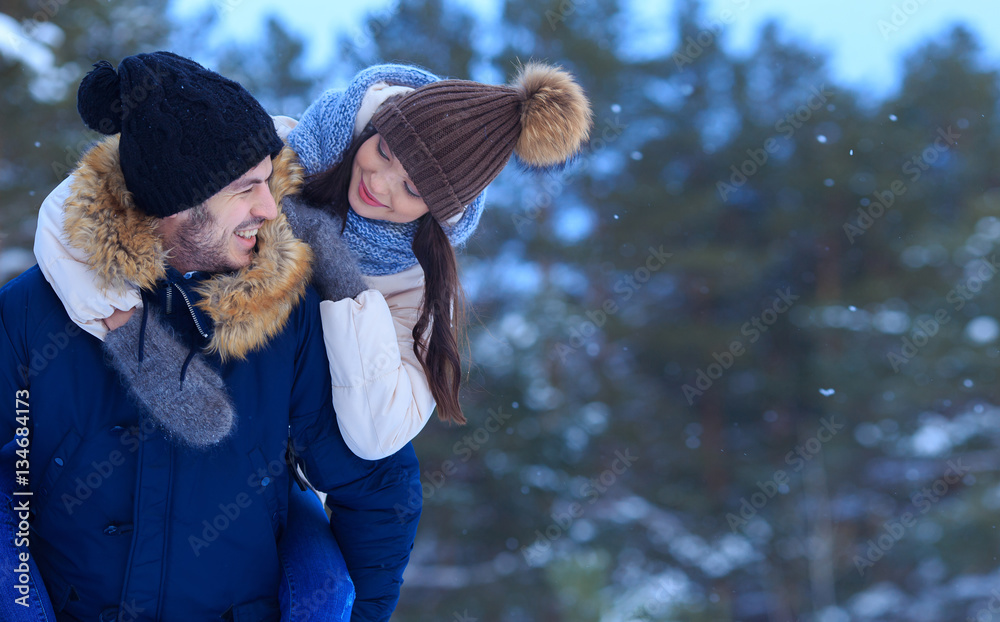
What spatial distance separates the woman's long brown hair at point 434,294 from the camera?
5.28ft

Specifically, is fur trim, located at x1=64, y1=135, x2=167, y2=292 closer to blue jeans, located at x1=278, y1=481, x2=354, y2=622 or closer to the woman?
the woman

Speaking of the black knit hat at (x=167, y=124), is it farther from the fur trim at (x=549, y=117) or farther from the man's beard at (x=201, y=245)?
the fur trim at (x=549, y=117)

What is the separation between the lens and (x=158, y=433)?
4.19 feet

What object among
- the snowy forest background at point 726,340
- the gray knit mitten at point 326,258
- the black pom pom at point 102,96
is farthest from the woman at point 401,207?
the snowy forest background at point 726,340

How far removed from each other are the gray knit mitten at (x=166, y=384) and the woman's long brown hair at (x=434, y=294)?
474 mm

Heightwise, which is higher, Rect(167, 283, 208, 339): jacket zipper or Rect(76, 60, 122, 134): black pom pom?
Rect(76, 60, 122, 134): black pom pom

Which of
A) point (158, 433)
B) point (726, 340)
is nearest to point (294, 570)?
point (158, 433)

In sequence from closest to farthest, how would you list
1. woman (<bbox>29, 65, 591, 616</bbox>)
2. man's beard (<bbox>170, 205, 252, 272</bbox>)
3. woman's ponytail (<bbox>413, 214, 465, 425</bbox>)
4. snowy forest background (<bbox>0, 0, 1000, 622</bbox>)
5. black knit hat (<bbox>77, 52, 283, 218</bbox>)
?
black knit hat (<bbox>77, 52, 283, 218</bbox>) < man's beard (<bbox>170, 205, 252, 272</bbox>) < woman (<bbox>29, 65, 591, 616</bbox>) < woman's ponytail (<bbox>413, 214, 465, 425</bbox>) < snowy forest background (<bbox>0, 0, 1000, 622</bbox>)

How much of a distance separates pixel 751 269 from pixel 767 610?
18.2ft

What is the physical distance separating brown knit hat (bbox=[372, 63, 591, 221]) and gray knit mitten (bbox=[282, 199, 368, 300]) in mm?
289

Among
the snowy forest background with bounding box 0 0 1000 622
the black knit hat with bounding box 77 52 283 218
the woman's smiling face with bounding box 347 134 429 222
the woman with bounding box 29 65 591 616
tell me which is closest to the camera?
the black knit hat with bounding box 77 52 283 218

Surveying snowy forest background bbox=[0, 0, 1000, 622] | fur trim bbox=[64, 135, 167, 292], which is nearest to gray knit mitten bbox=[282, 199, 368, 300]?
fur trim bbox=[64, 135, 167, 292]

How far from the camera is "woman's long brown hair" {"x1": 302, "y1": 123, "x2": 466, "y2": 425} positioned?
5.28 ft

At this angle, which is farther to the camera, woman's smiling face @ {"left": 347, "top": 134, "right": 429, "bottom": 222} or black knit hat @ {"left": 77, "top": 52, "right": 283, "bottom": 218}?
woman's smiling face @ {"left": 347, "top": 134, "right": 429, "bottom": 222}
